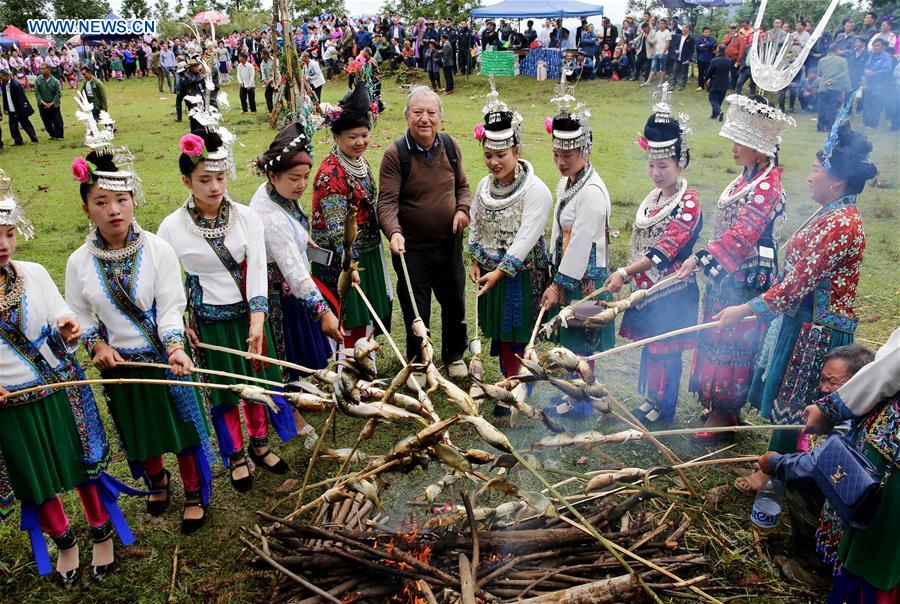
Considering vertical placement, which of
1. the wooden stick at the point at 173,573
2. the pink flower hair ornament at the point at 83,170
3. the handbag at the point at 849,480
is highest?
the pink flower hair ornament at the point at 83,170

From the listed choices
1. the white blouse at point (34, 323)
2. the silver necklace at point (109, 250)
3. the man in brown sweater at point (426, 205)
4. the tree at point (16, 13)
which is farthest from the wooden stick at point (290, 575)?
the tree at point (16, 13)

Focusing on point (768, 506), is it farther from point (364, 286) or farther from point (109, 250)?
point (109, 250)

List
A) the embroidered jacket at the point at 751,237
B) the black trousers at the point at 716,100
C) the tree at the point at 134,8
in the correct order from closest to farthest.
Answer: the embroidered jacket at the point at 751,237 < the black trousers at the point at 716,100 < the tree at the point at 134,8

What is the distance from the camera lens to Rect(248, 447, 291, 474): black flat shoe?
379 centimetres

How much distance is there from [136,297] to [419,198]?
1.90m

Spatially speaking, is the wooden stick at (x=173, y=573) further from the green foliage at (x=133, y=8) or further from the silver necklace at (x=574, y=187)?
the green foliage at (x=133, y=8)

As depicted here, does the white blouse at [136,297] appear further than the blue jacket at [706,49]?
No

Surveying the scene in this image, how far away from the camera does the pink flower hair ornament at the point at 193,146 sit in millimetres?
3066

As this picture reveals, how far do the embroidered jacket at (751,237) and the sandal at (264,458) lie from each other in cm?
262

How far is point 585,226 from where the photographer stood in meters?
3.71

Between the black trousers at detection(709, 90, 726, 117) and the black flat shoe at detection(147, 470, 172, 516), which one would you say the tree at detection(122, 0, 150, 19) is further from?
the black flat shoe at detection(147, 470, 172, 516)

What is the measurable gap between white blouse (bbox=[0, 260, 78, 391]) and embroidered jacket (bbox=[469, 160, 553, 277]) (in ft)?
7.53

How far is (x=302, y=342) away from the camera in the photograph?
3.96 metres

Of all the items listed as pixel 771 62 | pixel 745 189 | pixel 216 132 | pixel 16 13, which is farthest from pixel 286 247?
pixel 16 13
